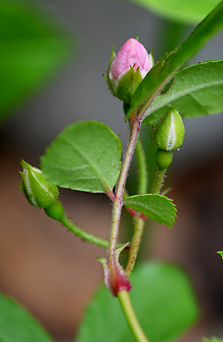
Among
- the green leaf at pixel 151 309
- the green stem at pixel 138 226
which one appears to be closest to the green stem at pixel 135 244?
the green stem at pixel 138 226

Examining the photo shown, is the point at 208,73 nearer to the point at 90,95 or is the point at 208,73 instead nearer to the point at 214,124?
the point at 90,95

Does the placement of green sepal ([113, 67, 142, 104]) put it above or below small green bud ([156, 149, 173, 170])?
above

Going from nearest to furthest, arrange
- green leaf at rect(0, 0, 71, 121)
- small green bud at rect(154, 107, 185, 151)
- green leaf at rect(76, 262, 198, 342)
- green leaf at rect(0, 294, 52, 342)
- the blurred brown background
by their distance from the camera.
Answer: small green bud at rect(154, 107, 185, 151) < green leaf at rect(0, 294, 52, 342) < green leaf at rect(76, 262, 198, 342) < green leaf at rect(0, 0, 71, 121) < the blurred brown background

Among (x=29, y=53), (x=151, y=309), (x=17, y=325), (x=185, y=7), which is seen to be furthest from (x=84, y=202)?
(x=17, y=325)

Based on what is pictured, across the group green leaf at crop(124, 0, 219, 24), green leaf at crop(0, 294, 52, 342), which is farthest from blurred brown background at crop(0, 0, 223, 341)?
green leaf at crop(0, 294, 52, 342)

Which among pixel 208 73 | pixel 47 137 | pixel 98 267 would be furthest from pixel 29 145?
pixel 208 73

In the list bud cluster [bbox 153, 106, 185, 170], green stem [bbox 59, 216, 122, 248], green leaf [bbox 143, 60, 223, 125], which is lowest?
green stem [bbox 59, 216, 122, 248]

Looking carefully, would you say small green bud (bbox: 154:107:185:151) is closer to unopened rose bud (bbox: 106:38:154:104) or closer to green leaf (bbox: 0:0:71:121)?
unopened rose bud (bbox: 106:38:154:104)

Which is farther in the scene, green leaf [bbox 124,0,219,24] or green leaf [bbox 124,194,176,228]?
green leaf [bbox 124,0,219,24]
